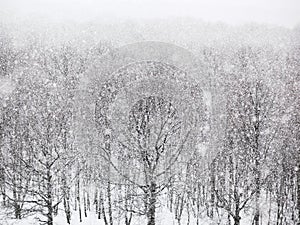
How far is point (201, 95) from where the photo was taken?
21.6m

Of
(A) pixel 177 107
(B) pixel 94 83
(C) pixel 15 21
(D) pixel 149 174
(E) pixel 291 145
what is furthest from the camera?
(C) pixel 15 21

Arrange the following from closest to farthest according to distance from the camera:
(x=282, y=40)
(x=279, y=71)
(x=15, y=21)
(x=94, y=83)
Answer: (x=94, y=83) < (x=279, y=71) < (x=282, y=40) < (x=15, y=21)

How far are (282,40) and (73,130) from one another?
4308 centimetres

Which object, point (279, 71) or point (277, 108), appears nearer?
point (277, 108)

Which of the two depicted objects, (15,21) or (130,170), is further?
(15,21)

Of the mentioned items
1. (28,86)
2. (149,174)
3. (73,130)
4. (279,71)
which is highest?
(279,71)

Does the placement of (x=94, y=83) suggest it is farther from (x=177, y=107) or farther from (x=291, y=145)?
(x=291, y=145)

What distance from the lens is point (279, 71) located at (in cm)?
3472

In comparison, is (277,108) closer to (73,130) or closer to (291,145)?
(291,145)

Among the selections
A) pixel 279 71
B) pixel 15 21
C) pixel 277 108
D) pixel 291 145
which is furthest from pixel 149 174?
pixel 15 21

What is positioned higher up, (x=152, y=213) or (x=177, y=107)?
(x=177, y=107)

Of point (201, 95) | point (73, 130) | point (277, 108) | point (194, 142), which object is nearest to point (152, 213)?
point (194, 142)

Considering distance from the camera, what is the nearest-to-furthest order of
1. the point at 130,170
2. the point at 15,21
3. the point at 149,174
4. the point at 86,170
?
the point at 149,174 < the point at 130,170 < the point at 86,170 < the point at 15,21

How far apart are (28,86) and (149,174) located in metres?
15.2
